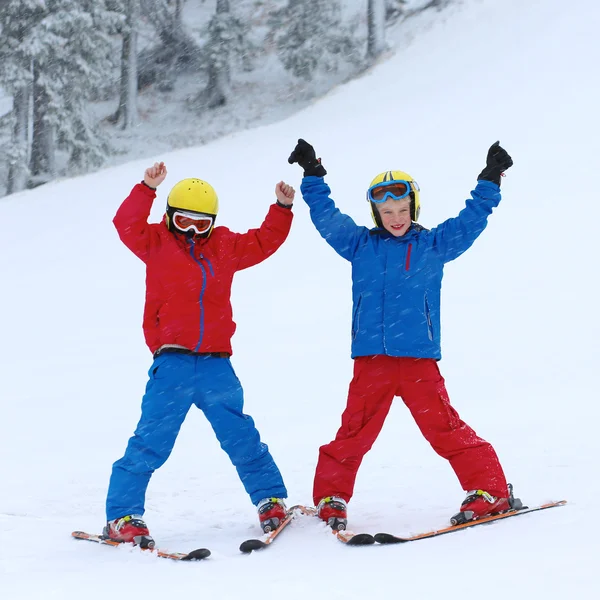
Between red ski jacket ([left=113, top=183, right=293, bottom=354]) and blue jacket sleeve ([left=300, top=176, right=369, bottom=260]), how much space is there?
0.53 metres

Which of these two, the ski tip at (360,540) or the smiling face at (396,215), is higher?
the smiling face at (396,215)

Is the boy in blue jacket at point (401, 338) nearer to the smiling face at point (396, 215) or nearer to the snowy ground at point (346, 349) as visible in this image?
the smiling face at point (396, 215)

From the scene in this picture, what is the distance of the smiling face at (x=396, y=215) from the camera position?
4.55m

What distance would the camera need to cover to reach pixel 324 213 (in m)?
4.67

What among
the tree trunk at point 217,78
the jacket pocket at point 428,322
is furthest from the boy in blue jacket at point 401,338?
the tree trunk at point 217,78

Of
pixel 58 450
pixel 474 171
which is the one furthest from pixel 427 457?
pixel 474 171

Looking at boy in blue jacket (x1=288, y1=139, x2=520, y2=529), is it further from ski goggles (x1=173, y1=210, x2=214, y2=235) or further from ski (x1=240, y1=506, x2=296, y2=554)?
ski goggles (x1=173, y1=210, x2=214, y2=235)

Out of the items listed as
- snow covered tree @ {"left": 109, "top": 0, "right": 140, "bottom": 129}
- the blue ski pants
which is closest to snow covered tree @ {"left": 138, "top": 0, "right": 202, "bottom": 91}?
snow covered tree @ {"left": 109, "top": 0, "right": 140, "bottom": 129}

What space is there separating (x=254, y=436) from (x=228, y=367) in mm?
399

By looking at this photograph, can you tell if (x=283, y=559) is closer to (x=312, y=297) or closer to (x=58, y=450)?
(x=58, y=450)

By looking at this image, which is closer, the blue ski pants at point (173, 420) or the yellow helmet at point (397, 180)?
the blue ski pants at point (173, 420)

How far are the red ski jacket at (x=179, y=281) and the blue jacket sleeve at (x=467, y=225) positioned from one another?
1137mm

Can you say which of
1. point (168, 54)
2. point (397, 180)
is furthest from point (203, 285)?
point (168, 54)

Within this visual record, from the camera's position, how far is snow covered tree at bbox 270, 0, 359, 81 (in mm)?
25188
